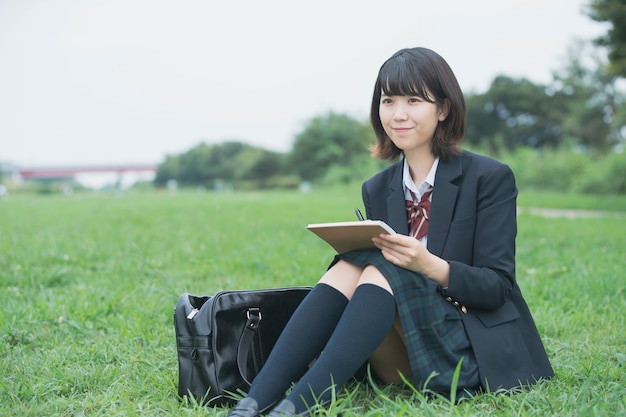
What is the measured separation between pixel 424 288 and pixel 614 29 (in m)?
9.37

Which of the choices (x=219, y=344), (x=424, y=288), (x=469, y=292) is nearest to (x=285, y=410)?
(x=219, y=344)

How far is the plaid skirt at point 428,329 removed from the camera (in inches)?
70.5

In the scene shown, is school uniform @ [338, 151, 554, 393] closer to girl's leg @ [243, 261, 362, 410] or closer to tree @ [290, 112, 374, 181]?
girl's leg @ [243, 261, 362, 410]

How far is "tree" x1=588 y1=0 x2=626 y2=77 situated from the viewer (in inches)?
362

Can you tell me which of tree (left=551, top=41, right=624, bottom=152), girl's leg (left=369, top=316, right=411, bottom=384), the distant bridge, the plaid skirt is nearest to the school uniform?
the plaid skirt

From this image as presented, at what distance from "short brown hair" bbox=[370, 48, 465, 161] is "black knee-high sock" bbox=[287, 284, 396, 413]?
2.07 ft

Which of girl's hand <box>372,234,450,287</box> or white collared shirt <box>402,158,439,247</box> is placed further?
white collared shirt <box>402,158,439,247</box>

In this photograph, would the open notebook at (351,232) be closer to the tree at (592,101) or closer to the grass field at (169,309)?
the grass field at (169,309)

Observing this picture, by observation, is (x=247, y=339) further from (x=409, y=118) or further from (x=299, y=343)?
(x=409, y=118)

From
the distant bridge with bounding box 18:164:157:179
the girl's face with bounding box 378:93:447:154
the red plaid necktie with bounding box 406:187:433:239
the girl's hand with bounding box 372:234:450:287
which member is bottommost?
the girl's hand with bounding box 372:234:450:287

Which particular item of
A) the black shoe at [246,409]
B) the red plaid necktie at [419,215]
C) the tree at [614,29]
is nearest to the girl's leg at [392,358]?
the red plaid necktie at [419,215]

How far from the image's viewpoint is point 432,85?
6.66 feet

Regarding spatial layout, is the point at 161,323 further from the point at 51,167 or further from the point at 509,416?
the point at 51,167

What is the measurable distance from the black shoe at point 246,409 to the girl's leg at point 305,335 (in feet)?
0.05
